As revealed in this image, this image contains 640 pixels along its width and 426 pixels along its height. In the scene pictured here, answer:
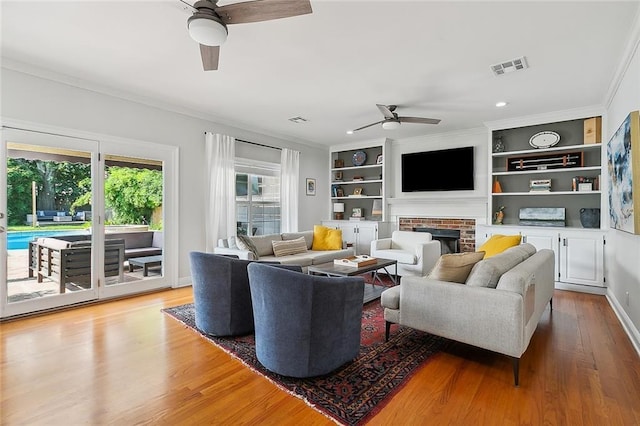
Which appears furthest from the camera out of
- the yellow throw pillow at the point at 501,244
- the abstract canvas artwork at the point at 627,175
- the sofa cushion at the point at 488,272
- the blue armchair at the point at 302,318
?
the yellow throw pillow at the point at 501,244

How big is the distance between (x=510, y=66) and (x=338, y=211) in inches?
180

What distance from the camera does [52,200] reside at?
11.8 feet

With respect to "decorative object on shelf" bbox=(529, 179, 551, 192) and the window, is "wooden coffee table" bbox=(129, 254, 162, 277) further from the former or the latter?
"decorative object on shelf" bbox=(529, 179, 551, 192)

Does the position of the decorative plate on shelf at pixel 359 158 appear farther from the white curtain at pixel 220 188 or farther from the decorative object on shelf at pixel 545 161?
the white curtain at pixel 220 188

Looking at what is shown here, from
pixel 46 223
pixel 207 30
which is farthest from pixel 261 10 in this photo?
pixel 46 223

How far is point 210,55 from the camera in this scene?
101 inches

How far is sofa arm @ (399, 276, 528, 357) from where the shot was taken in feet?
6.93

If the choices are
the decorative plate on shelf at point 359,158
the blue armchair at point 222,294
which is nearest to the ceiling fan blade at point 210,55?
the blue armchair at point 222,294

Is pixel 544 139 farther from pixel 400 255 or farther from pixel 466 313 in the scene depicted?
pixel 466 313

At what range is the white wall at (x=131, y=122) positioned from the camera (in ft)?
11.0

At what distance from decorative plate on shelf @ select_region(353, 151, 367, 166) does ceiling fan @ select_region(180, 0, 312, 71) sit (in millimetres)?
5055

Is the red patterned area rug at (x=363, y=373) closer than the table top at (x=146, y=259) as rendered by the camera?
Yes

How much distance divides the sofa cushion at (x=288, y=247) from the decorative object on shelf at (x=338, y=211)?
208 centimetres

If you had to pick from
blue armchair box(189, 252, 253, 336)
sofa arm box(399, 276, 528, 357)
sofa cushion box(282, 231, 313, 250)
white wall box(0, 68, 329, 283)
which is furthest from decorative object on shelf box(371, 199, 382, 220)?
blue armchair box(189, 252, 253, 336)
